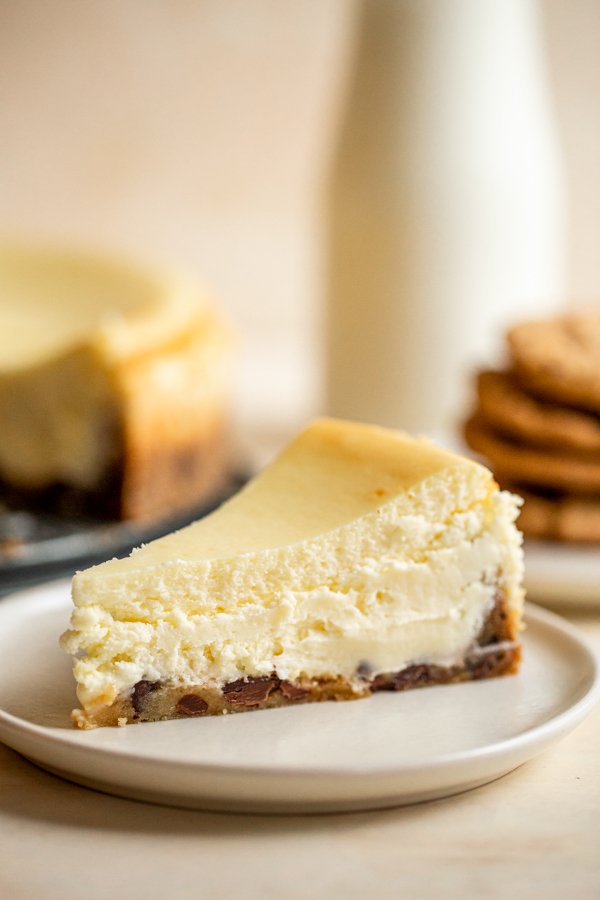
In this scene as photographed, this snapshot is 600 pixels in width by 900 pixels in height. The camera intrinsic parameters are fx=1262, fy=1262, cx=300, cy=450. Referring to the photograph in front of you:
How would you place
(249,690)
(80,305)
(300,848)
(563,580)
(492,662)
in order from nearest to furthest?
(300,848) → (249,690) → (492,662) → (563,580) → (80,305)

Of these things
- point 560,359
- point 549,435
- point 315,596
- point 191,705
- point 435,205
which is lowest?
point 191,705

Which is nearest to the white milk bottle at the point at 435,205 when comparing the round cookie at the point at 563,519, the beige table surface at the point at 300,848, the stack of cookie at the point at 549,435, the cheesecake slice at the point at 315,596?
the stack of cookie at the point at 549,435

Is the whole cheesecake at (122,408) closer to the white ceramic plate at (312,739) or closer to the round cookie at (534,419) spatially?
the round cookie at (534,419)

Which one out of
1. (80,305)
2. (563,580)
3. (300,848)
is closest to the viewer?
(300,848)

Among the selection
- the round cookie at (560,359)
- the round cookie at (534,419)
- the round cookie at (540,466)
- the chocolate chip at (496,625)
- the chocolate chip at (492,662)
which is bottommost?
the chocolate chip at (492,662)

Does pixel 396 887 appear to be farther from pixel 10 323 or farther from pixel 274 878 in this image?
pixel 10 323

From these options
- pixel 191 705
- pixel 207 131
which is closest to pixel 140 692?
pixel 191 705

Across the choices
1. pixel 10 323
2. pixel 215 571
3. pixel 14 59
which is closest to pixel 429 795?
pixel 215 571

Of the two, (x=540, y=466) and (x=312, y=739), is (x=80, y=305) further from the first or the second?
(x=312, y=739)
